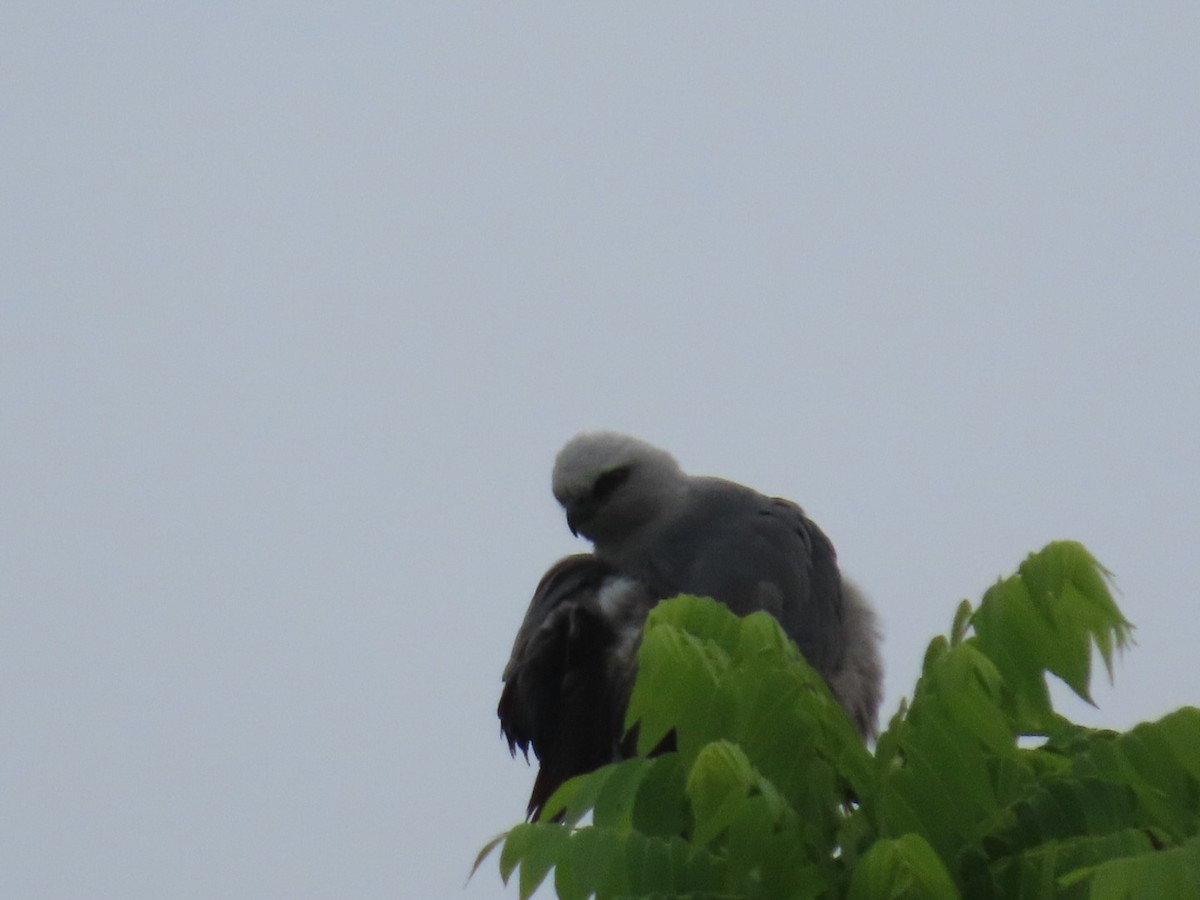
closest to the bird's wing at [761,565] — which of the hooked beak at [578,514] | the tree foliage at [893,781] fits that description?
the hooked beak at [578,514]

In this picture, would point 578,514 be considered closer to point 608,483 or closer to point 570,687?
point 608,483

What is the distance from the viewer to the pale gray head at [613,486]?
8258mm

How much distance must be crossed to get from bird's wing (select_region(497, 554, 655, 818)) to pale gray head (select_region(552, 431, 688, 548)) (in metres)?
1.05

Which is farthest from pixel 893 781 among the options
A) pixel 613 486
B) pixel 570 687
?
pixel 613 486

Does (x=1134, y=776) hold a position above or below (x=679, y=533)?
below

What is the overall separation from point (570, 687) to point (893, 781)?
11.4 ft

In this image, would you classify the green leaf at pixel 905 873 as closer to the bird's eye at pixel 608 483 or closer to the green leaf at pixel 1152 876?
the green leaf at pixel 1152 876

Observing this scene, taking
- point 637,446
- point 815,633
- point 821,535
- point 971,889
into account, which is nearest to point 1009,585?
point 971,889

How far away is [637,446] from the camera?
8.44 metres

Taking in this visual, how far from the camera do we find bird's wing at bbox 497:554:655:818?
7.04 m

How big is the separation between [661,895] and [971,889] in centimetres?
72

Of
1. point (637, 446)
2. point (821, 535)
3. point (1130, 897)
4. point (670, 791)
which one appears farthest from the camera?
point (637, 446)

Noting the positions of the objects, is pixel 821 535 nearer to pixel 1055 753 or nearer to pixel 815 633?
pixel 815 633

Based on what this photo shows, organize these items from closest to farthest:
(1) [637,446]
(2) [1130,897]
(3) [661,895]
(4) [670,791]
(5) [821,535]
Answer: (2) [1130,897] < (3) [661,895] < (4) [670,791] < (5) [821,535] < (1) [637,446]
